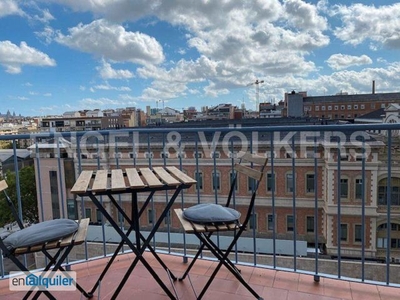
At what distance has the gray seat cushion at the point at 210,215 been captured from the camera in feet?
6.38

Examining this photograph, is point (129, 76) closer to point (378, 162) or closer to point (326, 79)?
point (326, 79)

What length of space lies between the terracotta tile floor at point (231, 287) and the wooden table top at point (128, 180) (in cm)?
92

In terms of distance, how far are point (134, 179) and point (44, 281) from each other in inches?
36.9

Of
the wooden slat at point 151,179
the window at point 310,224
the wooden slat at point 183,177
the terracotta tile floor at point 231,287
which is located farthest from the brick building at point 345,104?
the wooden slat at point 151,179

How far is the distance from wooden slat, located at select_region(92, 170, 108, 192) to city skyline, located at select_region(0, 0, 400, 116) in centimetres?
891

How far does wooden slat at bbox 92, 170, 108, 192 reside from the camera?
5.59ft

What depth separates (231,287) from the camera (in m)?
2.31

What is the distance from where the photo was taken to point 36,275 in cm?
204

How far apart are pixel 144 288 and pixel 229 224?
38.0 inches

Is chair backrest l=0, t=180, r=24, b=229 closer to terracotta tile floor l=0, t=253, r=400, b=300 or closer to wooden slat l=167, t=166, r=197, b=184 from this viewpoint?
terracotta tile floor l=0, t=253, r=400, b=300

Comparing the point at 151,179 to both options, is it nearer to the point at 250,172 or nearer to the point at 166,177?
the point at 166,177

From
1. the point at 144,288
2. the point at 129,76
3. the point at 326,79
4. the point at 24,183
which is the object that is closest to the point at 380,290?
the point at 144,288

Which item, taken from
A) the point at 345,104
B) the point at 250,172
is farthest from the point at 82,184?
the point at 345,104

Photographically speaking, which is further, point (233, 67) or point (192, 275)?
point (233, 67)
